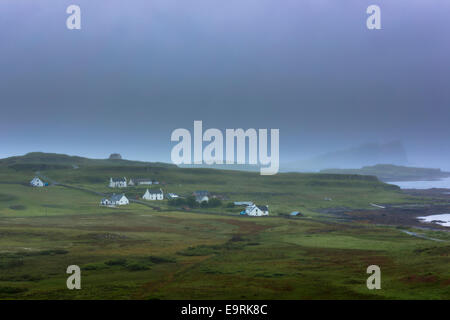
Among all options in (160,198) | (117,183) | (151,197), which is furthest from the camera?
(117,183)

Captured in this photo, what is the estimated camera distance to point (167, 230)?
9194 cm

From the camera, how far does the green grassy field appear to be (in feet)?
143

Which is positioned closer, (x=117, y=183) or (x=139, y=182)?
(x=117, y=183)

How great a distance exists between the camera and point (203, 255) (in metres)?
65.8

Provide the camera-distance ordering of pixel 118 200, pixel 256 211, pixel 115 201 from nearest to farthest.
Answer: pixel 256 211, pixel 115 201, pixel 118 200

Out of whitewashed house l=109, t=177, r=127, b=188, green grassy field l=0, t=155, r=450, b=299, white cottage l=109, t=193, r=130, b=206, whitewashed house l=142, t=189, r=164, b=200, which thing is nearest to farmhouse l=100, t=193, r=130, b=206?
white cottage l=109, t=193, r=130, b=206

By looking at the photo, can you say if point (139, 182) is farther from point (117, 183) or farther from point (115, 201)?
point (115, 201)

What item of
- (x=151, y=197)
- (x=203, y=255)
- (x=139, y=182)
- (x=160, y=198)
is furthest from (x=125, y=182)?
(x=203, y=255)

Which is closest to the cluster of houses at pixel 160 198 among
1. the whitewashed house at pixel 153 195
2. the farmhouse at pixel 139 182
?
the whitewashed house at pixel 153 195

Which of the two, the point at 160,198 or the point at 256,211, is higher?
the point at 160,198

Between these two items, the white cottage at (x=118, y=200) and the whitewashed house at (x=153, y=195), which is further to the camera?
the whitewashed house at (x=153, y=195)

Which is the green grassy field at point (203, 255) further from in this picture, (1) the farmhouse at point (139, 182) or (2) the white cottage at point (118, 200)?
(1) the farmhouse at point (139, 182)

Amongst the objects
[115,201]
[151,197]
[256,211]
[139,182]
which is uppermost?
[139,182]

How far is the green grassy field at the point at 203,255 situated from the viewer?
4362cm
